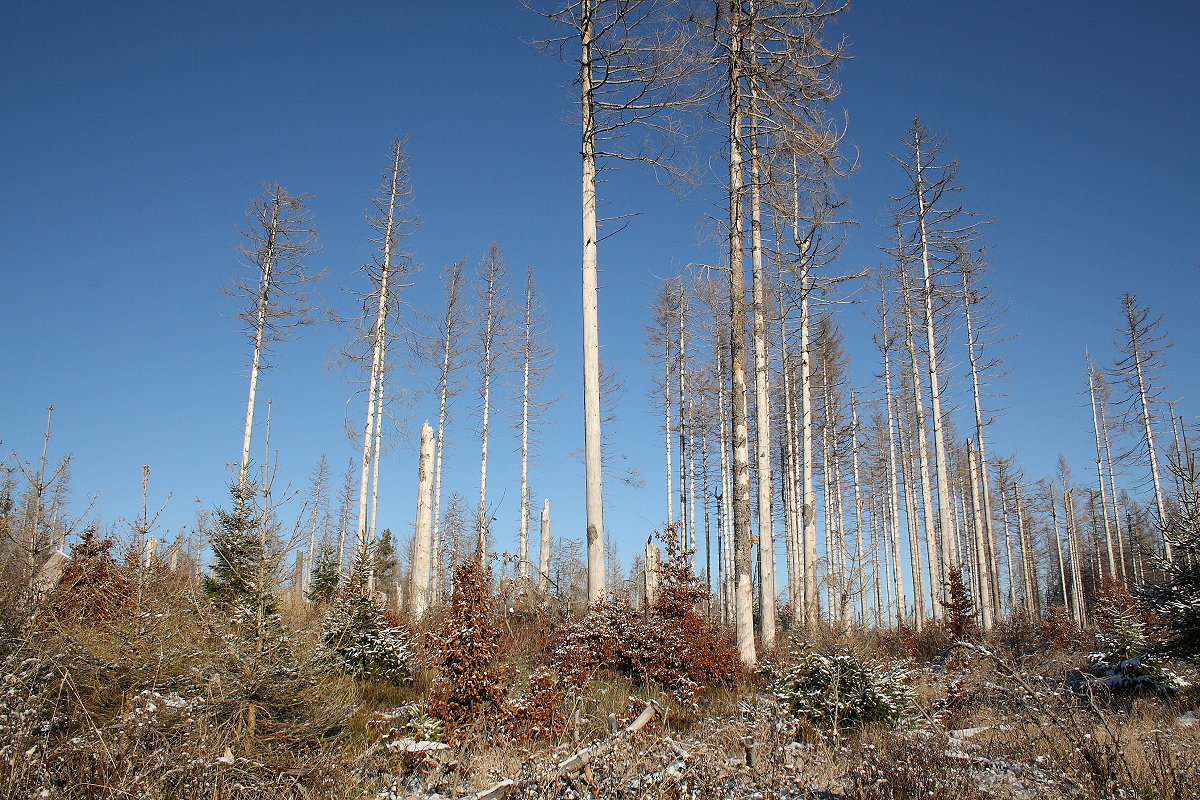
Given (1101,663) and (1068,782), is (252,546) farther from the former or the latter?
(1101,663)

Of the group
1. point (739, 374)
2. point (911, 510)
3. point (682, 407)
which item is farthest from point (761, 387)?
point (911, 510)

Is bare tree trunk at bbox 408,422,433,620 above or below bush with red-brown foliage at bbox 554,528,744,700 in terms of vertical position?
above

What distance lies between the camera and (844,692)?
7117 mm

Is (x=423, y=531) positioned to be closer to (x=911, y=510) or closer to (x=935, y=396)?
(x=935, y=396)

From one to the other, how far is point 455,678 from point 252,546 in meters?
2.31

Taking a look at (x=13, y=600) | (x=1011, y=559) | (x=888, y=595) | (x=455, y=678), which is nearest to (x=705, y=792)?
(x=455, y=678)

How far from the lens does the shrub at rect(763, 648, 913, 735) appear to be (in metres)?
6.87

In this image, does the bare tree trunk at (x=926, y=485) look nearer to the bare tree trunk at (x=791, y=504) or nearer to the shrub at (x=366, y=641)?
the bare tree trunk at (x=791, y=504)

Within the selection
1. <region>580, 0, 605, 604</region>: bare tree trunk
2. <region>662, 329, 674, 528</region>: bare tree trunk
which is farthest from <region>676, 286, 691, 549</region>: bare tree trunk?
<region>580, 0, 605, 604</region>: bare tree trunk

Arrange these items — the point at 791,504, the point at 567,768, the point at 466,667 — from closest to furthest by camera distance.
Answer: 1. the point at 567,768
2. the point at 466,667
3. the point at 791,504

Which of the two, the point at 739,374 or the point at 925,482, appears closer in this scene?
the point at 739,374

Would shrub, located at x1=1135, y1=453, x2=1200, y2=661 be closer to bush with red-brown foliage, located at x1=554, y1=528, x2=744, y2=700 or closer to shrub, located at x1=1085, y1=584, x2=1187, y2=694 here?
shrub, located at x1=1085, y1=584, x2=1187, y2=694

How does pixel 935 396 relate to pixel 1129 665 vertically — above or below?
above

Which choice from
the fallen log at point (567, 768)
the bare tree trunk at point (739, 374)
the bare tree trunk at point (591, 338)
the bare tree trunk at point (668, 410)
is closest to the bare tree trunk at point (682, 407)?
the bare tree trunk at point (668, 410)
